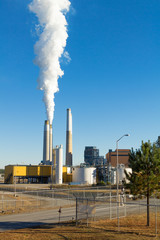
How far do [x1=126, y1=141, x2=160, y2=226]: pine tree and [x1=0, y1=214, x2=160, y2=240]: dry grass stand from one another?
3192 millimetres

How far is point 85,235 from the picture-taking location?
57.8ft

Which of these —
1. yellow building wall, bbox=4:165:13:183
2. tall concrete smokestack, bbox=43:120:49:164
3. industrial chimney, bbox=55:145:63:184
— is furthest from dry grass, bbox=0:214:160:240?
tall concrete smokestack, bbox=43:120:49:164

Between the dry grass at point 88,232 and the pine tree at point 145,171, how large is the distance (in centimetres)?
319

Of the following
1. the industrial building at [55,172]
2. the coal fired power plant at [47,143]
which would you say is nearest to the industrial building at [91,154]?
the coal fired power plant at [47,143]

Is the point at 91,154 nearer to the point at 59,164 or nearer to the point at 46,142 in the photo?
the point at 46,142

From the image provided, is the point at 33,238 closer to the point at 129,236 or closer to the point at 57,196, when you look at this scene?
the point at 129,236

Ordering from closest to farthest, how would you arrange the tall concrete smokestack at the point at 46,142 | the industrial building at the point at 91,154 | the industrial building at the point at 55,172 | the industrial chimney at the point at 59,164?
1. the industrial chimney at the point at 59,164
2. the industrial building at the point at 55,172
3. the tall concrete smokestack at the point at 46,142
4. the industrial building at the point at 91,154

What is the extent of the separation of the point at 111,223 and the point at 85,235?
5864mm

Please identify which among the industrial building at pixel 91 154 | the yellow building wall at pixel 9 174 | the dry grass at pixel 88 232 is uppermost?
the industrial building at pixel 91 154

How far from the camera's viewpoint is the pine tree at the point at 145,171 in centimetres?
2142

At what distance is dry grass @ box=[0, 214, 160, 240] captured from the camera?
17.2 metres

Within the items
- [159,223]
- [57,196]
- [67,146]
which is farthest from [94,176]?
[159,223]

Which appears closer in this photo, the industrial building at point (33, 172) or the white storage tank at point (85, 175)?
the white storage tank at point (85, 175)

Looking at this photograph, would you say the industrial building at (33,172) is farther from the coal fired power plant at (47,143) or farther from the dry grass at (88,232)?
the dry grass at (88,232)
